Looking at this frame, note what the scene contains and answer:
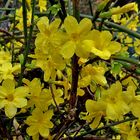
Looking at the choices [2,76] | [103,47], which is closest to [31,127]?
[2,76]

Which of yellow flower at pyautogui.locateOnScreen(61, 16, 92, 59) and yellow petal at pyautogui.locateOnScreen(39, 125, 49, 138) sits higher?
yellow flower at pyautogui.locateOnScreen(61, 16, 92, 59)

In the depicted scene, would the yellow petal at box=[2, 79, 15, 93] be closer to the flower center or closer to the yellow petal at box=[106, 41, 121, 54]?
the flower center

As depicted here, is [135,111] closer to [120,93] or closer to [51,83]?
[120,93]

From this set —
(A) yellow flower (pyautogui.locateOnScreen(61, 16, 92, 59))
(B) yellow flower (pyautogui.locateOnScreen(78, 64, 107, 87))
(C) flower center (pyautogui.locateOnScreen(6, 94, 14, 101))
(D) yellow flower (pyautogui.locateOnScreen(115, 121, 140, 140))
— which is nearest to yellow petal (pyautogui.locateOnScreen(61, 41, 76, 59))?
(A) yellow flower (pyautogui.locateOnScreen(61, 16, 92, 59))

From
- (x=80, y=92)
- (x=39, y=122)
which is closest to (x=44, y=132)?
(x=39, y=122)

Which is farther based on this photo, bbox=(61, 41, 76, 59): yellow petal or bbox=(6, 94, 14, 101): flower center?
bbox=(6, 94, 14, 101): flower center

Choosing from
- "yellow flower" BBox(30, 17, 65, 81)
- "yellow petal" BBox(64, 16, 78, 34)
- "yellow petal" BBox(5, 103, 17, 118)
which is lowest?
"yellow petal" BBox(5, 103, 17, 118)

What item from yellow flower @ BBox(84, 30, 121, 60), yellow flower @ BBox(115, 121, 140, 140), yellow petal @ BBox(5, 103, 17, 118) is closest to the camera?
yellow flower @ BBox(84, 30, 121, 60)
